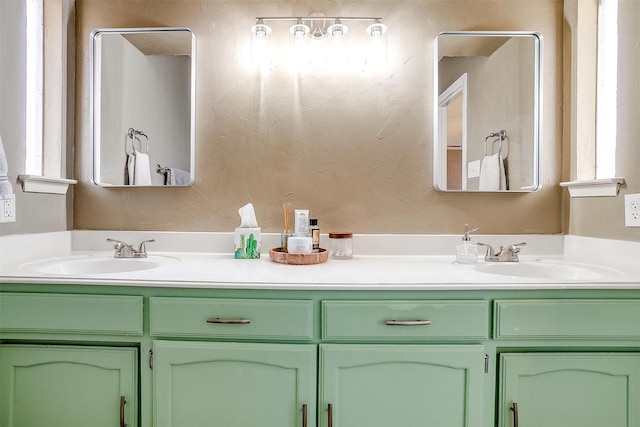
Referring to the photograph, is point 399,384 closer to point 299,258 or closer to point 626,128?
point 299,258

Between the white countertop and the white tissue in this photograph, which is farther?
the white tissue

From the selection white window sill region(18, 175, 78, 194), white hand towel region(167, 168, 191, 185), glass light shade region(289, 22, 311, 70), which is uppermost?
glass light shade region(289, 22, 311, 70)

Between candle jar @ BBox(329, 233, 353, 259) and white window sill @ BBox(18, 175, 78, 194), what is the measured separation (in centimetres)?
123

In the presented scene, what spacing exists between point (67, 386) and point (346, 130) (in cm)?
141

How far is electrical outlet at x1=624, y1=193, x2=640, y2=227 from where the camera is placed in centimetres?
119

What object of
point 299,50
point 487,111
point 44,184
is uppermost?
point 299,50

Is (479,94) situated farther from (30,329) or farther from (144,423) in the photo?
(30,329)

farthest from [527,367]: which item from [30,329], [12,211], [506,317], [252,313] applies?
[12,211]

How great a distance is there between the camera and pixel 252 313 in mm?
999

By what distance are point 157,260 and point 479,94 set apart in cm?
162

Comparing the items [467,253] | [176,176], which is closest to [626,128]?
[467,253]

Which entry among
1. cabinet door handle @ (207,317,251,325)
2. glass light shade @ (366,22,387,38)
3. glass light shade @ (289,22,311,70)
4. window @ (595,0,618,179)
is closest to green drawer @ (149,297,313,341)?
cabinet door handle @ (207,317,251,325)

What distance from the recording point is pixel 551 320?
3.26 feet

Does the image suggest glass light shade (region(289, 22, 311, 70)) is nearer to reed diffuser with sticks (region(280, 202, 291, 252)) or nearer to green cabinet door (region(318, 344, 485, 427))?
reed diffuser with sticks (region(280, 202, 291, 252))
